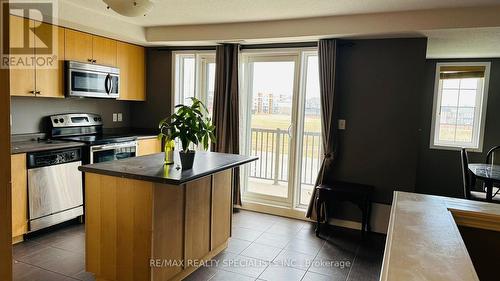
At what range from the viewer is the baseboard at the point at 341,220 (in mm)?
3994

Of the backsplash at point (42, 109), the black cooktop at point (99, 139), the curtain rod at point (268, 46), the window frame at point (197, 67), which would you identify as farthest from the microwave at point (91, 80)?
the curtain rod at point (268, 46)

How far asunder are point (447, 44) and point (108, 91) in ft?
13.9

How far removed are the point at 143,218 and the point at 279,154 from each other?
261cm

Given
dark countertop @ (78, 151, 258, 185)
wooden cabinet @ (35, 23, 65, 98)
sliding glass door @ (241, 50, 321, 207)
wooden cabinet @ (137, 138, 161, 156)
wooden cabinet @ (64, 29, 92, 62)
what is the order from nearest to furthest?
dark countertop @ (78, 151, 258, 185), wooden cabinet @ (35, 23, 65, 98), wooden cabinet @ (64, 29, 92, 62), sliding glass door @ (241, 50, 321, 207), wooden cabinet @ (137, 138, 161, 156)

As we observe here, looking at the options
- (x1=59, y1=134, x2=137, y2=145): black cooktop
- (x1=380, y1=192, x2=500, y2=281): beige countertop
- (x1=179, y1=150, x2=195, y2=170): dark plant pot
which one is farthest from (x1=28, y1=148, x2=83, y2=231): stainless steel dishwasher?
(x1=380, y1=192, x2=500, y2=281): beige countertop

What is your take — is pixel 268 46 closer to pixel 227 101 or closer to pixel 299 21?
pixel 299 21

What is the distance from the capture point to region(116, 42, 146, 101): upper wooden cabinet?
4750 millimetres

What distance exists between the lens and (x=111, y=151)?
4.20 metres

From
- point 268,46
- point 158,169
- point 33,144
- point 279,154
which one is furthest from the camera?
point 279,154

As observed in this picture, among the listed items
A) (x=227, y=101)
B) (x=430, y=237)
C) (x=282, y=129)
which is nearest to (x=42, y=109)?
(x=227, y=101)

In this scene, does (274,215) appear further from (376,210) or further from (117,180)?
(117,180)

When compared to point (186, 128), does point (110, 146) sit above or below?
below

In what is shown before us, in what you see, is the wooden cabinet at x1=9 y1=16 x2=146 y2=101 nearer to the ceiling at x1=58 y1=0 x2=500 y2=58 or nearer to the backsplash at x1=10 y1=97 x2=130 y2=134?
the ceiling at x1=58 y1=0 x2=500 y2=58

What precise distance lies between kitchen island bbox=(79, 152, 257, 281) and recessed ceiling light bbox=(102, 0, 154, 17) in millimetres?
1059
